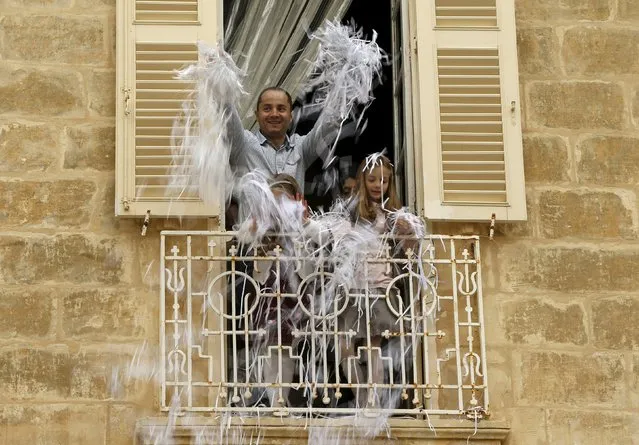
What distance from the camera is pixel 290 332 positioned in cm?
932

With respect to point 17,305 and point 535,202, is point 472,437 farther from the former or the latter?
point 17,305

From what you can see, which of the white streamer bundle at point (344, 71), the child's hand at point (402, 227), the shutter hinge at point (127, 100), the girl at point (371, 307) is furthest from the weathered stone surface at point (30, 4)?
the child's hand at point (402, 227)

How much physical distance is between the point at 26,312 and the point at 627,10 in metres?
3.02

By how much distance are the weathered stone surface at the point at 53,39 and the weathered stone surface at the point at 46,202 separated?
0.58 meters

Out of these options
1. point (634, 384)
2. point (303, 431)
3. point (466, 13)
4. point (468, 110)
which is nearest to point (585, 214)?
point (468, 110)

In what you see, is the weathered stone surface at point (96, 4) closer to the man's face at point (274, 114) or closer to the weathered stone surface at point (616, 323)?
the man's face at point (274, 114)

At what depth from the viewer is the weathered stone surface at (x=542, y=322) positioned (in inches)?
374

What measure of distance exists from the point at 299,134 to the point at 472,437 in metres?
1.87

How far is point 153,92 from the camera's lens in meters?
9.64

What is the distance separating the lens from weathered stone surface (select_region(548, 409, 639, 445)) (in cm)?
931

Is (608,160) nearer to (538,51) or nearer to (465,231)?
(538,51)

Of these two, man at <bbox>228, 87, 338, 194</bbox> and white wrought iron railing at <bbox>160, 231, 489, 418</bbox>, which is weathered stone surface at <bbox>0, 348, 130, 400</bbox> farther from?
man at <bbox>228, 87, 338, 194</bbox>

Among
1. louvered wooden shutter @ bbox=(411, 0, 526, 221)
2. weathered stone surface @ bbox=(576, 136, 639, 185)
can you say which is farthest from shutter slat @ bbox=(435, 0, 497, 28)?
weathered stone surface @ bbox=(576, 136, 639, 185)

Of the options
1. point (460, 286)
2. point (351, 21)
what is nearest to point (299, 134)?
point (351, 21)
